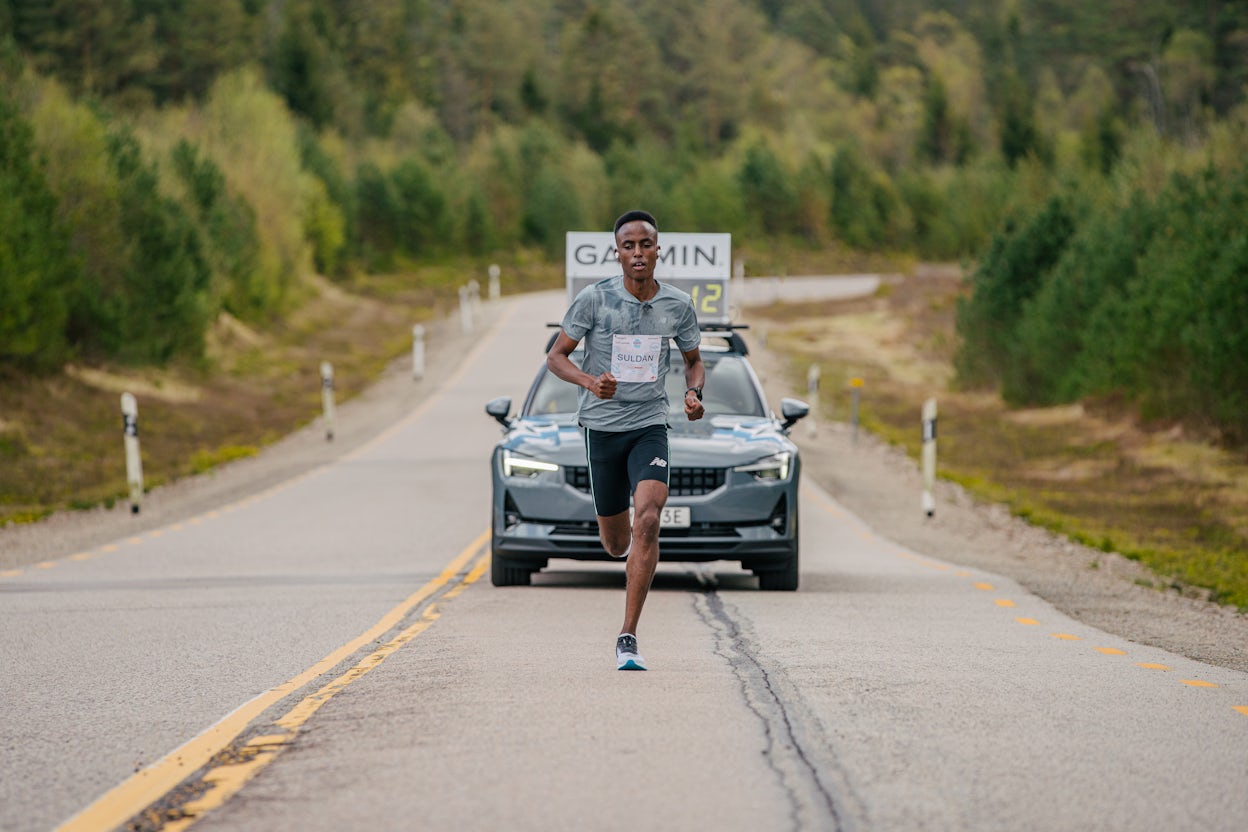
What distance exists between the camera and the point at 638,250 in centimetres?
779

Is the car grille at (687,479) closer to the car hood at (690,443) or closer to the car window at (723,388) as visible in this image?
the car hood at (690,443)

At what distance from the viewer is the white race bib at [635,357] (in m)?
7.83

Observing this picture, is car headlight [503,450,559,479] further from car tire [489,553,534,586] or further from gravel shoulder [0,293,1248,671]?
gravel shoulder [0,293,1248,671]

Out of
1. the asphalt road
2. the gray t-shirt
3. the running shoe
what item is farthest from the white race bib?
the asphalt road

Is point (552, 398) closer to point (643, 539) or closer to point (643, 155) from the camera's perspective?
point (643, 539)

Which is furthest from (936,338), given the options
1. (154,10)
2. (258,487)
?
(154,10)

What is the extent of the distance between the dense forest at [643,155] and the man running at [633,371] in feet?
63.9

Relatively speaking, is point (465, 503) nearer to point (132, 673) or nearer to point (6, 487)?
point (6, 487)

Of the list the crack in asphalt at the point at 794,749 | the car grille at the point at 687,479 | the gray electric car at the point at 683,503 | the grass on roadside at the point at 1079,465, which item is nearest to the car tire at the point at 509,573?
the gray electric car at the point at 683,503

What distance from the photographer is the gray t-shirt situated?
786 cm

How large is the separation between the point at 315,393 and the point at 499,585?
→ 28505mm

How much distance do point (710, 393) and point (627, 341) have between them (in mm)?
5461

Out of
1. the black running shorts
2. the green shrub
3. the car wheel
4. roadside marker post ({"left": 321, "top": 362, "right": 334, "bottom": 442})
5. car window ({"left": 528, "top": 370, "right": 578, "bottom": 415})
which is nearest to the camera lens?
the black running shorts

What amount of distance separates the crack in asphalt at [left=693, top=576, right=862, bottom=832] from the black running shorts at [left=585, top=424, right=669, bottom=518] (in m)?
0.97
